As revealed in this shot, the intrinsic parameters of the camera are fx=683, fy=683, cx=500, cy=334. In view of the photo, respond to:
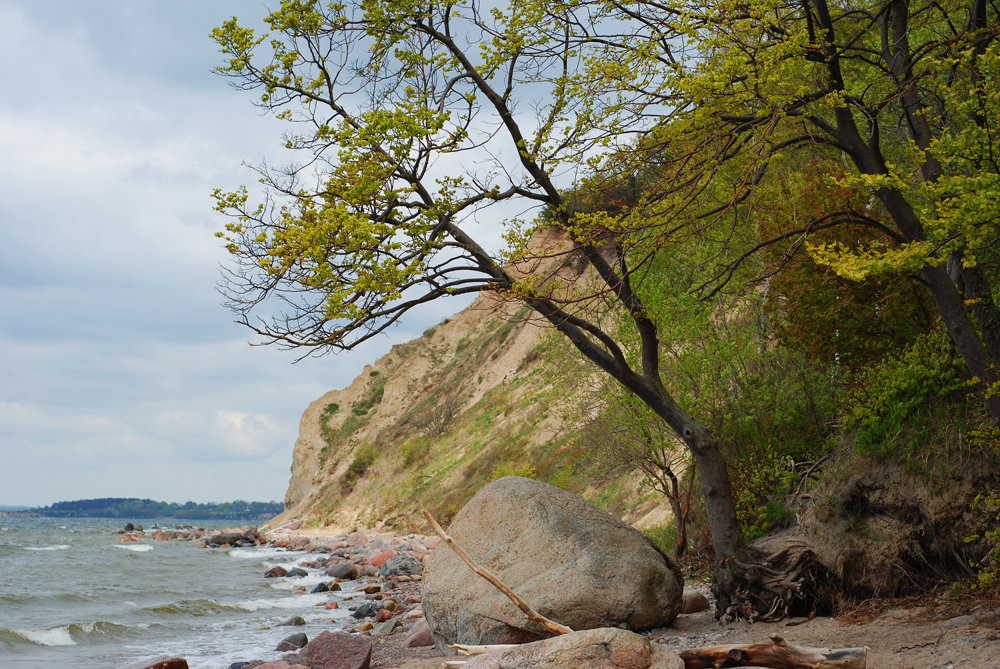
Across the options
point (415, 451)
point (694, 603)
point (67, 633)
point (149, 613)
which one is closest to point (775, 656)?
point (694, 603)

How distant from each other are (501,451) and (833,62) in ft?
84.9

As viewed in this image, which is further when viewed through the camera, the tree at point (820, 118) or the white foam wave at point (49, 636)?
the white foam wave at point (49, 636)

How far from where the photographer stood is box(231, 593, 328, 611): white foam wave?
16875mm

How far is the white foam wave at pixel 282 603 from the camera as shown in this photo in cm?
1688

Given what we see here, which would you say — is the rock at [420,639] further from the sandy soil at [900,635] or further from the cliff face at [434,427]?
the cliff face at [434,427]

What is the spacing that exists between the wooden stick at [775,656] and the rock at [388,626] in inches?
286

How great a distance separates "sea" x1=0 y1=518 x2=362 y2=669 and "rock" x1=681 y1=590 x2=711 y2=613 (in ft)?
21.1

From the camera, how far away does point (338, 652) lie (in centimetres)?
983

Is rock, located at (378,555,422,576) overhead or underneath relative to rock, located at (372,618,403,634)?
underneath

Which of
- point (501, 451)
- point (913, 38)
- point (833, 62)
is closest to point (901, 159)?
point (913, 38)

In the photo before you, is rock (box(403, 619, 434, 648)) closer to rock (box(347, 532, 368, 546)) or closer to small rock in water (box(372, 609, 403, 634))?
small rock in water (box(372, 609, 403, 634))

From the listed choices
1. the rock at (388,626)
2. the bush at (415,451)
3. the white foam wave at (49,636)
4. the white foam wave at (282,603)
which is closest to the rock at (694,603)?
the rock at (388,626)

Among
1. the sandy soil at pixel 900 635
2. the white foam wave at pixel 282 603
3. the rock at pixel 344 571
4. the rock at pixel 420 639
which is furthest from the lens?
the rock at pixel 344 571

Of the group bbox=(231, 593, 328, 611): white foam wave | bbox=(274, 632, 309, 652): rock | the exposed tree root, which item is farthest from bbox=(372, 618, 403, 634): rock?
the exposed tree root
